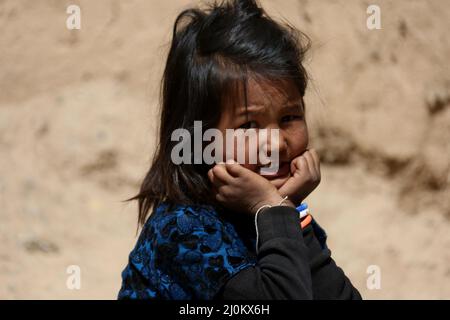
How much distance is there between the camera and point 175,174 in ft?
5.46

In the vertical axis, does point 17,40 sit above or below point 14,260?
A: above

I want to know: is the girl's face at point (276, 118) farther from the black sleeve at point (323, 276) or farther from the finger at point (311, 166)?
the black sleeve at point (323, 276)

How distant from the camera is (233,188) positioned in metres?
1.54

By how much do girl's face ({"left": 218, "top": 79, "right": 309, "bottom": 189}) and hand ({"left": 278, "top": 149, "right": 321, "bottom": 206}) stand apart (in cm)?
2

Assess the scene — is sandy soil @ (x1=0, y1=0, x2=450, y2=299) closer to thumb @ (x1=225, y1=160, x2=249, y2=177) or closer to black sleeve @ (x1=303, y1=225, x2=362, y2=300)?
black sleeve @ (x1=303, y1=225, x2=362, y2=300)

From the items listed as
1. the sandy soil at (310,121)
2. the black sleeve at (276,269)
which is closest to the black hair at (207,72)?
the black sleeve at (276,269)

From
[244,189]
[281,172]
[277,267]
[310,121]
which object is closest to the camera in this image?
[277,267]

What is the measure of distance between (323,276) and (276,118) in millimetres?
356

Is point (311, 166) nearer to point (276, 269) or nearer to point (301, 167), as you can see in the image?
point (301, 167)

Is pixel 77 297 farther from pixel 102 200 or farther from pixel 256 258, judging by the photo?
pixel 256 258

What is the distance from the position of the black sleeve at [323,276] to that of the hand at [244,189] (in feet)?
0.45

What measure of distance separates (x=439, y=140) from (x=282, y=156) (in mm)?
2856

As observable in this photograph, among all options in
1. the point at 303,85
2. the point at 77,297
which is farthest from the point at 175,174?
the point at 77,297

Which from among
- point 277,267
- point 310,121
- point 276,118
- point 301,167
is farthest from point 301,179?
point 310,121
